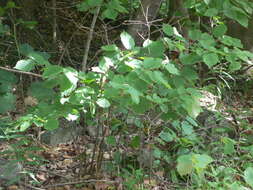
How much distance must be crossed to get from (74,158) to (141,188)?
0.83 meters

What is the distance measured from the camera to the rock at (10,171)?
2448 millimetres

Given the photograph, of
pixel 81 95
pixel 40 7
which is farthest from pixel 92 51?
pixel 81 95

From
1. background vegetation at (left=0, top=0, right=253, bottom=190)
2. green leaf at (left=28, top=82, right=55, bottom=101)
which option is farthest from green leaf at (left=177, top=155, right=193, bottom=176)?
green leaf at (left=28, top=82, right=55, bottom=101)

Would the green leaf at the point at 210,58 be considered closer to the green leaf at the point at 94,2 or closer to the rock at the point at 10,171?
the green leaf at the point at 94,2

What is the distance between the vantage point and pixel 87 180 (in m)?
2.58

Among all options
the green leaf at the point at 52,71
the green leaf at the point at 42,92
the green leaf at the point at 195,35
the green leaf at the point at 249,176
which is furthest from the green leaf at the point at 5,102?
the green leaf at the point at 249,176

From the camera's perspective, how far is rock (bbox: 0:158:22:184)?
245 cm

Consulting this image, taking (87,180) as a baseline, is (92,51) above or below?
above

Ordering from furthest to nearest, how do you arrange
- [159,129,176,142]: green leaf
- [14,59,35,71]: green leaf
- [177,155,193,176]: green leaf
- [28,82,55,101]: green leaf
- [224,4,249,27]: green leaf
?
[159,129,176,142]: green leaf
[224,4,249,27]: green leaf
[28,82,55,101]: green leaf
[177,155,193,176]: green leaf
[14,59,35,71]: green leaf

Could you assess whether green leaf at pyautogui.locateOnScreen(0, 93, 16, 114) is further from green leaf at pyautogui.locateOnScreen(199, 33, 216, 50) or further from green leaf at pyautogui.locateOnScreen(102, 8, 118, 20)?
green leaf at pyautogui.locateOnScreen(199, 33, 216, 50)

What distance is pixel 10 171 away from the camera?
2.46 m

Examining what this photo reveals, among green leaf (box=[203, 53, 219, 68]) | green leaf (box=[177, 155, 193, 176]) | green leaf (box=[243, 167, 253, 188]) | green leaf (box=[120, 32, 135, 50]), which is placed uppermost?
green leaf (box=[120, 32, 135, 50])

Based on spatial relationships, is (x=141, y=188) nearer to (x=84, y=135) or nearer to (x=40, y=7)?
(x=84, y=135)

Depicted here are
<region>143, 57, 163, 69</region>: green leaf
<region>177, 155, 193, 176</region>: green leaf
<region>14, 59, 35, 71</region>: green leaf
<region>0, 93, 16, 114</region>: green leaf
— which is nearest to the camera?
<region>143, 57, 163, 69</region>: green leaf
